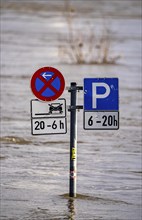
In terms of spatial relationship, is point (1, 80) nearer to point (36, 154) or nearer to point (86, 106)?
point (36, 154)

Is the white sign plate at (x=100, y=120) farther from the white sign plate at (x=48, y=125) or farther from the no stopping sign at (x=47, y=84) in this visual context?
the no stopping sign at (x=47, y=84)

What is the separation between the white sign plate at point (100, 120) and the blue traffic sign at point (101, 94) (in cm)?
6

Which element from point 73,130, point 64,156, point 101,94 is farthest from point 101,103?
point 64,156

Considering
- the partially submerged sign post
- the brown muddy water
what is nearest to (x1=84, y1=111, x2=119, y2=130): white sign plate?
the partially submerged sign post

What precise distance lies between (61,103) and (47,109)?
0.76 feet

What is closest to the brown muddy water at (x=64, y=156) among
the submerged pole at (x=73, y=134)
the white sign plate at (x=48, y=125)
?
→ the submerged pole at (x=73, y=134)

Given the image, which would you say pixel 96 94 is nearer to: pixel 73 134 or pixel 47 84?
pixel 47 84

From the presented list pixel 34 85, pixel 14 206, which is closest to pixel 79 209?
pixel 14 206

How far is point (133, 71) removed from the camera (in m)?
32.0

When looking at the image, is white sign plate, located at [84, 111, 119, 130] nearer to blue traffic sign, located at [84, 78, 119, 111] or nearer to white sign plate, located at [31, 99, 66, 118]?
blue traffic sign, located at [84, 78, 119, 111]

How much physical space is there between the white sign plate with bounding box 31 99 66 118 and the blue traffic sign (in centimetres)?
32

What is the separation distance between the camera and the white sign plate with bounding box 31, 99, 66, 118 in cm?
1337

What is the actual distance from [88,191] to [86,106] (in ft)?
6.61

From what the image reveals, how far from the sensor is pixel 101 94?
13.5 m
